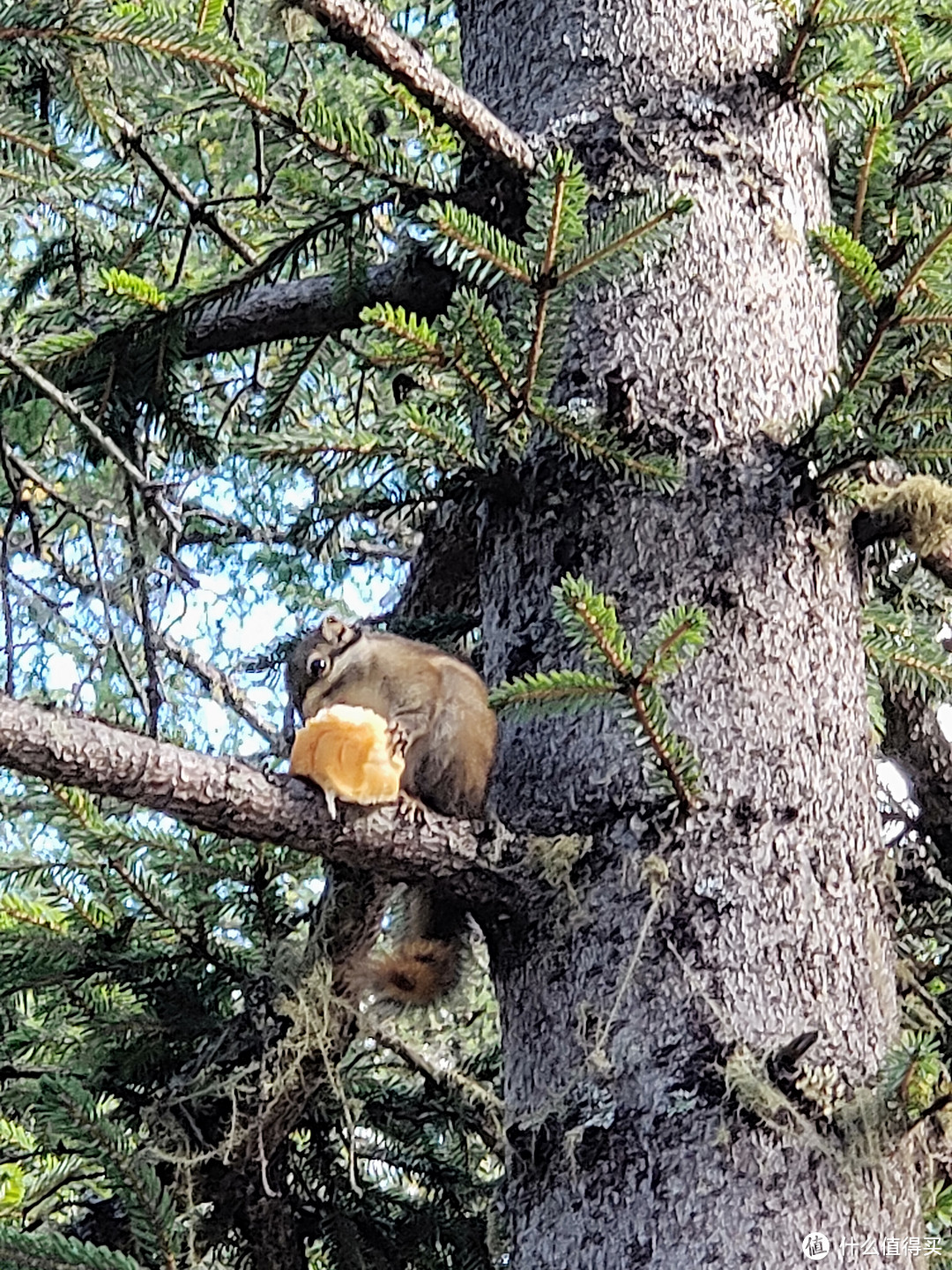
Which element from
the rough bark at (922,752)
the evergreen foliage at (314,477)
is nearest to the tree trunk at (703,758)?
the evergreen foliage at (314,477)

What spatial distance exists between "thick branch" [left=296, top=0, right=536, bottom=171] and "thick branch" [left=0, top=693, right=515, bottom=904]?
2.91ft

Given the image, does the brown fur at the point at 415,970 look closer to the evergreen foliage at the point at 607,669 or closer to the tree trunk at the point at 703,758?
the tree trunk at the point at 703,758

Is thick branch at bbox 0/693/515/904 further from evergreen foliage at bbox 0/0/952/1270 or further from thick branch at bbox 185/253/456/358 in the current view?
thick branch at bbox 185/253/456/358

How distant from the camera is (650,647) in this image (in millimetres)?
1535

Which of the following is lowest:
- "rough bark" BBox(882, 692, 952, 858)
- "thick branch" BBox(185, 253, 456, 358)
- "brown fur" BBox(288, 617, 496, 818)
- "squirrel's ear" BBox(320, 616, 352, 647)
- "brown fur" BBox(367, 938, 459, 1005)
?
"brown fur" BBox(367, 938, 459, 1005)

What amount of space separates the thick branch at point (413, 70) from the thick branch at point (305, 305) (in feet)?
0.88

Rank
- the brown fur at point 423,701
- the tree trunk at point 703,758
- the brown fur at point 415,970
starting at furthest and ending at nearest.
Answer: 1. the brown fur at point 423,701
2. the brown fur at point 415,970
3. the tree trunk at point 703,758

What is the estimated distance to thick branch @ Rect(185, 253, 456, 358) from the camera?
7.54 ft

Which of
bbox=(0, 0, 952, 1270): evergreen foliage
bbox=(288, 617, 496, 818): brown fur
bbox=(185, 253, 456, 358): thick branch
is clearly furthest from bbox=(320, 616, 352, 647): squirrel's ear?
bbox=(185, 253, 456, 358): thick branch

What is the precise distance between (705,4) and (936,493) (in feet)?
2.85

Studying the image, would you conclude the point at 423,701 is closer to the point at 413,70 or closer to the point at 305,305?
the point at 305,305

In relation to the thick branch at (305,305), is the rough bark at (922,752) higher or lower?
lower

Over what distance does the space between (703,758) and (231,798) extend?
1.87 ft

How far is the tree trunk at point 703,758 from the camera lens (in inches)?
64.1
